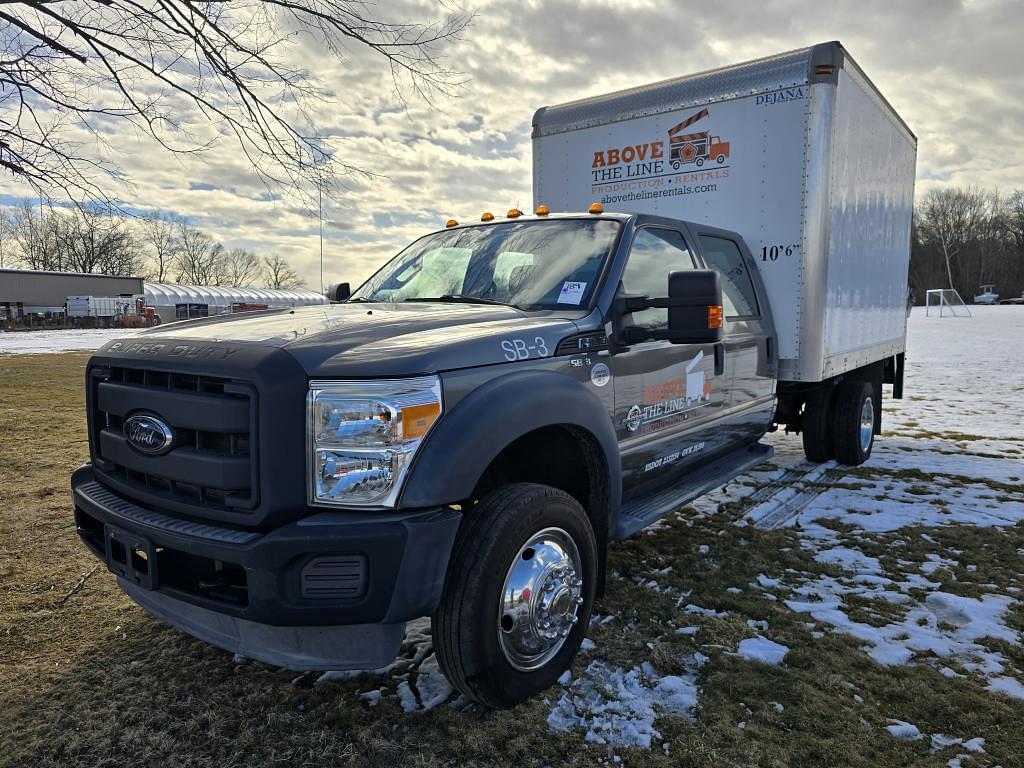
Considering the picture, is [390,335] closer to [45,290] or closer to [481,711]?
[481,711]

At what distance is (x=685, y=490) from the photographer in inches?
152

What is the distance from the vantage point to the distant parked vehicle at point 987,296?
64.4 m

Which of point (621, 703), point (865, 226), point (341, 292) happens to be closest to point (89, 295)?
point (341, 292)

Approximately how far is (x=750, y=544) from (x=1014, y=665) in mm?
1565

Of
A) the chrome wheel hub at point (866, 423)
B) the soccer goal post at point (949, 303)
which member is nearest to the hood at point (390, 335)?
the chrome wheel hub at point (866, 423)

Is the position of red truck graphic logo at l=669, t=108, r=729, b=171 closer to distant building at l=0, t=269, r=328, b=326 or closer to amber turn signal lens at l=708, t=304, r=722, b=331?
amber turn signal lens at l=708, t=304, r=722, b=331

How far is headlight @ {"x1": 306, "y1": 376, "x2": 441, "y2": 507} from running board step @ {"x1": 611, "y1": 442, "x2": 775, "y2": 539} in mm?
1343

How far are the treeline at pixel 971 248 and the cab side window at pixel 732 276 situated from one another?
243 feet

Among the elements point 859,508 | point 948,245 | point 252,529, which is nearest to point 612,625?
point 252,529

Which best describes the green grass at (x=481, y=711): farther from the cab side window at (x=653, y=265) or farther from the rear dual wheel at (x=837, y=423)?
the rear dual wheel at (x=837, y=423)

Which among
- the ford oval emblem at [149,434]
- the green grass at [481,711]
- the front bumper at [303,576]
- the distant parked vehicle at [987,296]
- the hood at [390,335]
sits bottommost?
the green grass at [481,711]

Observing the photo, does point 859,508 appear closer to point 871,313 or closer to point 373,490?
point 871,313

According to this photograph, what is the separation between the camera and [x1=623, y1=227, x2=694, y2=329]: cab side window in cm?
343

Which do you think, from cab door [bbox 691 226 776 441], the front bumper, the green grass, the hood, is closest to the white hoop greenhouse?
cab door [bbox 691 226 776 441]
